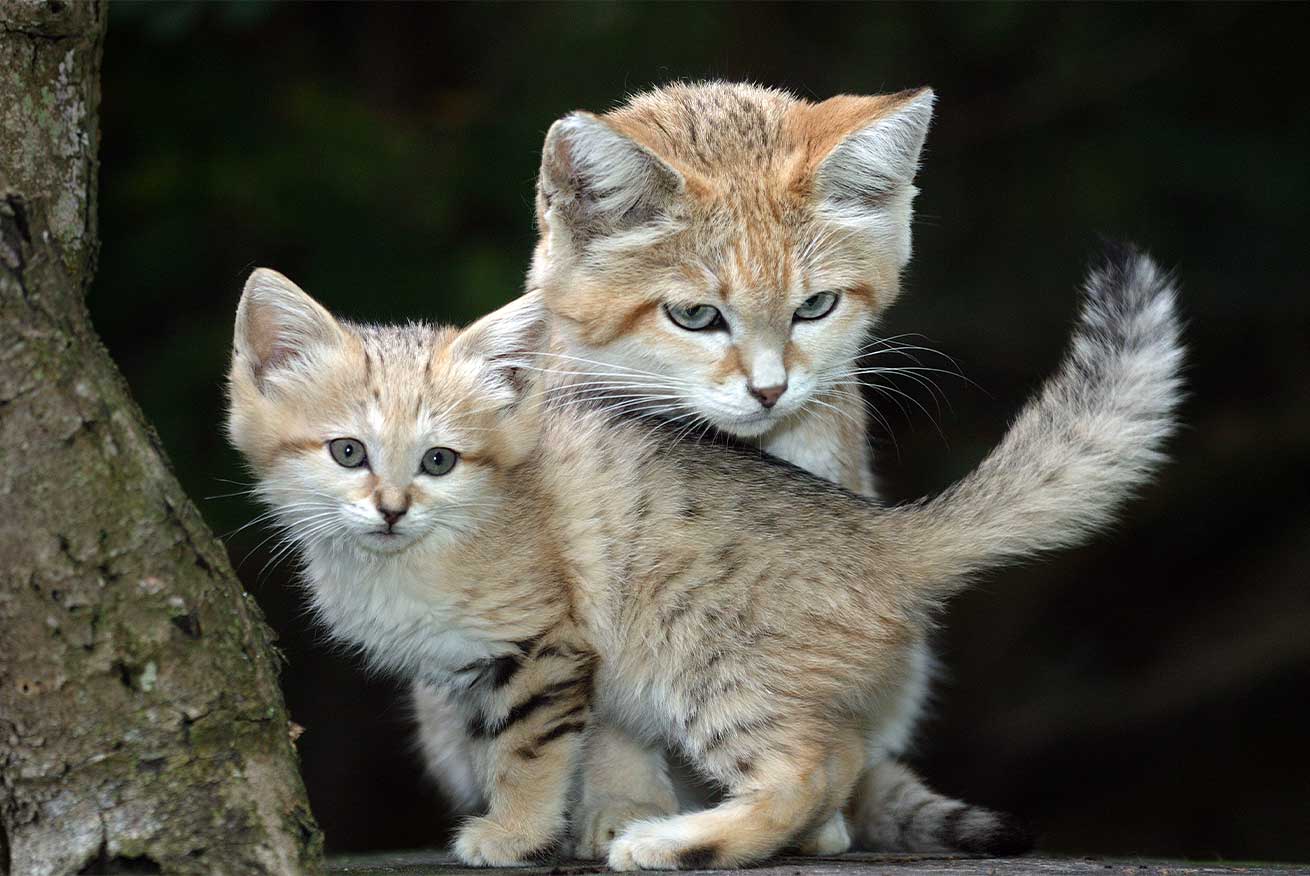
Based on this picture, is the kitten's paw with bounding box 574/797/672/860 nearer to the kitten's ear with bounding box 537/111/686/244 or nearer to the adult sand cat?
the adult sand cat

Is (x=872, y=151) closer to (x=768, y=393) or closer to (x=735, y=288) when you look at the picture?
(x=735, y=288)

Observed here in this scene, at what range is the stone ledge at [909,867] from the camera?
3.29 meters

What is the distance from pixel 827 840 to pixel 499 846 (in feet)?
2.74

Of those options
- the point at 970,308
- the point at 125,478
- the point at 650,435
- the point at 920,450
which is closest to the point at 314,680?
the point at 920,450

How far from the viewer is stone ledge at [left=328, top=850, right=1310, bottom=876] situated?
129 inches

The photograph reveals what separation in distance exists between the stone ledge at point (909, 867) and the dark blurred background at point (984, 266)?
2.63 m

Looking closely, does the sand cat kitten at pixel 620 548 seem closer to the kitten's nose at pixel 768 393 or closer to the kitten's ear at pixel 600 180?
the kitten's nose at pixel 768 393

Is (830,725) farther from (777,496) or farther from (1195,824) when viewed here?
(1195,824)

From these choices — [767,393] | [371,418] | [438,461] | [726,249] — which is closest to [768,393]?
[767,393]

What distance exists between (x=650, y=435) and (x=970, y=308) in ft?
12.3

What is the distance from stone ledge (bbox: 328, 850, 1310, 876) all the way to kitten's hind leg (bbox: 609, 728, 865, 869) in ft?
0.21

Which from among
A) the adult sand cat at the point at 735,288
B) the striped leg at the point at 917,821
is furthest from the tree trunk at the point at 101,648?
the striped leg at the point at 917,821

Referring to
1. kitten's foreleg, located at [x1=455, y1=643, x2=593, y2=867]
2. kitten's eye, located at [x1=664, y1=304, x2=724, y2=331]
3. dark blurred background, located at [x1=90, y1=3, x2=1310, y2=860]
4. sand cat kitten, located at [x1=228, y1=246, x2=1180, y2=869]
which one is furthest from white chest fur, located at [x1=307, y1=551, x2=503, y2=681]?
dark blurred background, located at [x1=90, y1=3, x2=1310, y2=860]

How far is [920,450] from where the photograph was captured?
761 centimetres
